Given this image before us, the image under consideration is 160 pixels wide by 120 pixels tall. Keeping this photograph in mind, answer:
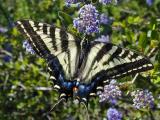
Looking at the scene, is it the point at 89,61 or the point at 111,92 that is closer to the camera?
the point at 89,61

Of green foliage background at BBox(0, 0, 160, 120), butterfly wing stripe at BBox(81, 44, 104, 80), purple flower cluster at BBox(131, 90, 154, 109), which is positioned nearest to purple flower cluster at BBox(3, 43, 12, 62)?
green foliage background at BBox(0, 0, 160, 120)

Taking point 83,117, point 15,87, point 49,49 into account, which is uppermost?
point 49,49

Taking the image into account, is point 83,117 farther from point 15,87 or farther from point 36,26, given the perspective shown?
point 36,26

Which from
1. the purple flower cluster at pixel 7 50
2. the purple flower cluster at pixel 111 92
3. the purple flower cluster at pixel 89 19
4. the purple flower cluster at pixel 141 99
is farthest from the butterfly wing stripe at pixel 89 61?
the purple flower cluster at pixel 7 50

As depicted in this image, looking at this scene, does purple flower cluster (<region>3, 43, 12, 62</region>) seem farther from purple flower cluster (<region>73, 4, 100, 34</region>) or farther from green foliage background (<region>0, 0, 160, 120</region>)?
purple flower cluster (<region>73, 4, 100, 34</region>)

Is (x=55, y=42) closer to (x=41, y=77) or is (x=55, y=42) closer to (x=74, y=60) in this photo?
(x=74, y=60)

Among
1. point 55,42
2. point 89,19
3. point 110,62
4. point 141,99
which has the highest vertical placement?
point 89,19

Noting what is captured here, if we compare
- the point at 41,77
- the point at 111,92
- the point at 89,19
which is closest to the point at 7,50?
the point at 41,77

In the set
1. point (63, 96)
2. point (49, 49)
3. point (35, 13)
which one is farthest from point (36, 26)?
point (35, 13)
